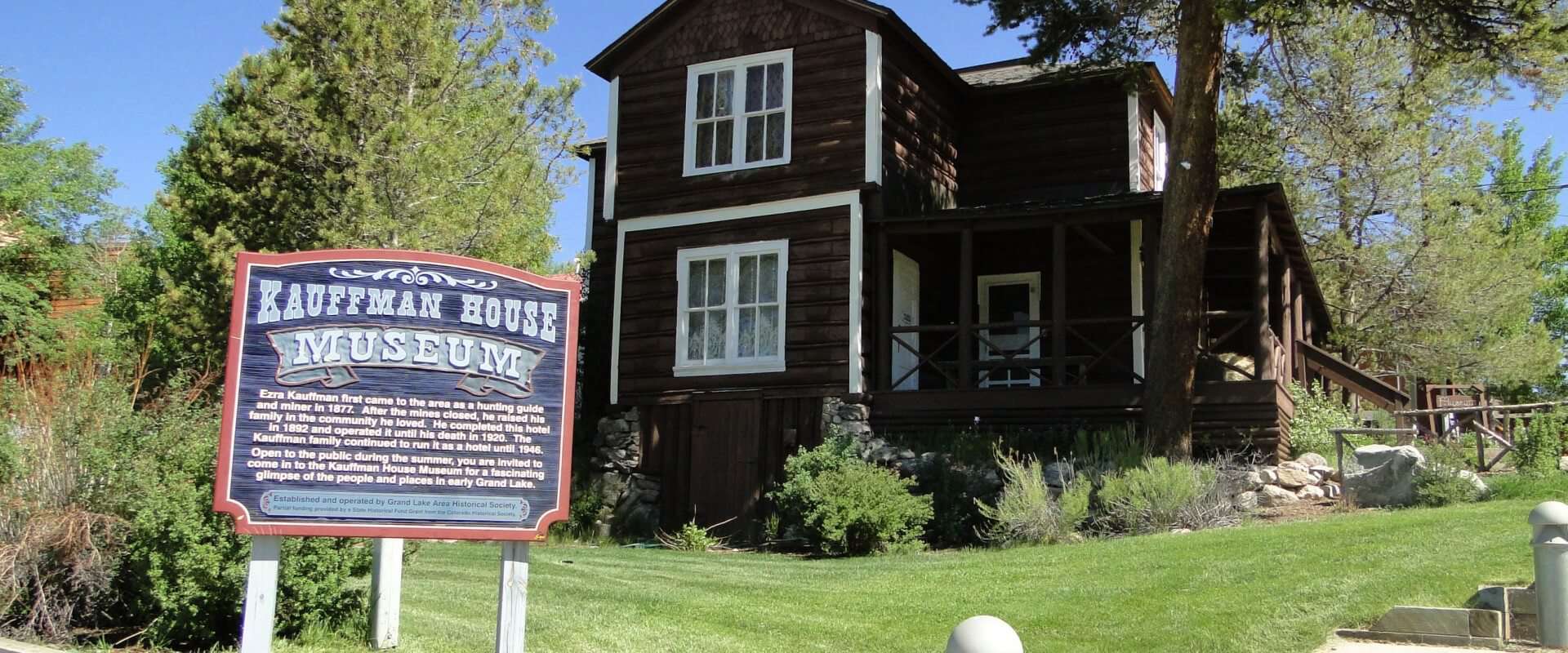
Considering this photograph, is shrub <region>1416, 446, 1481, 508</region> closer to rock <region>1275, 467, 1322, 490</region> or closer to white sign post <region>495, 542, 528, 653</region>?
rock <region>1275, 467, 1322, 490</region>

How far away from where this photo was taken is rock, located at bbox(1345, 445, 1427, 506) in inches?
538

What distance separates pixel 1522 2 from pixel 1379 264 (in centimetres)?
1836

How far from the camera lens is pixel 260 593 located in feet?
22.4

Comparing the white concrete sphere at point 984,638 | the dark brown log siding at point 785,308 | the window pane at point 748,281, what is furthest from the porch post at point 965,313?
the white concrete sphere at point 984,638

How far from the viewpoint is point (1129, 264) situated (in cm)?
1919

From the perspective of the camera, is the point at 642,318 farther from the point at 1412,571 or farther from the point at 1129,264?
the point at 1412,571

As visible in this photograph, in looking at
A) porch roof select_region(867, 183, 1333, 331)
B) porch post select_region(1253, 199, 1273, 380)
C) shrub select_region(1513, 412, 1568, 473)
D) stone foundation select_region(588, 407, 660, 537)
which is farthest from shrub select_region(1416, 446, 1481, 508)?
stone foundation select_region(588, 407, 660, 537)

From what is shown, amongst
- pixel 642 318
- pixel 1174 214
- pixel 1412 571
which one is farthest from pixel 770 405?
pixel 1412 571

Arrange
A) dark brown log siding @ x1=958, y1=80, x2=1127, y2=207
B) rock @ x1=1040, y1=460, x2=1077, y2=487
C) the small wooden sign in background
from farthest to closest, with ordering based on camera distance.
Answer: dark brown log siding @ x1=958, y1=80, x2=1127, y2=207 → rock @ x1=1040, y1=460, x2=1077, y2=487 → the small wooden sign in background

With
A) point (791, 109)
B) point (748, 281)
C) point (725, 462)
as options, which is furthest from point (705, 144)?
point (725, 462)

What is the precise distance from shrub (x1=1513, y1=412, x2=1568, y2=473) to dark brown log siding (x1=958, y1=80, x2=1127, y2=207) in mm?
6827

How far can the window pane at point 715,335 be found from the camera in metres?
18.2

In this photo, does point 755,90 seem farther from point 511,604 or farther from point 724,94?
point 511,604

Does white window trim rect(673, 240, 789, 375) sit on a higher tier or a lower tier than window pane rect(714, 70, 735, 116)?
lower
